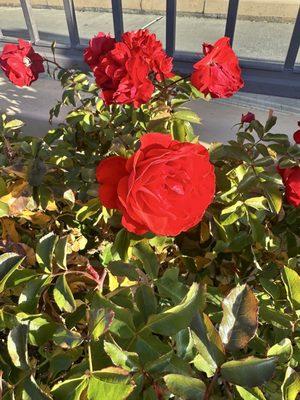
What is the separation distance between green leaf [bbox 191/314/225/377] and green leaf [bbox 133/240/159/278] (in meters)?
0.18

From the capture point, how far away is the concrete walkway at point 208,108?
4.21ft

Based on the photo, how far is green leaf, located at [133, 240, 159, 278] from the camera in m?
0.62

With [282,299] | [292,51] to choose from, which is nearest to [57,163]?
[282,299]

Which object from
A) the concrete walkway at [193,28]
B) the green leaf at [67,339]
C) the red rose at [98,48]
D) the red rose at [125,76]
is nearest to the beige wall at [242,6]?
the concrete walkway at [193,28]

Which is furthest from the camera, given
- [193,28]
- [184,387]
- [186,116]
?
[193,28]

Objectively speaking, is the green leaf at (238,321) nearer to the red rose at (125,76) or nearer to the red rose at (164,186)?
the red rose at (164,186)

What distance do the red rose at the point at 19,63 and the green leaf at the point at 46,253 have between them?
650mm

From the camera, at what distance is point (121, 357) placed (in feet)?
1.39

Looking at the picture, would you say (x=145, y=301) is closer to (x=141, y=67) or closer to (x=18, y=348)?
(x=18, y=348)

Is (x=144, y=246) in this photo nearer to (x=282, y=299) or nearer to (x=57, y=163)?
(x=282, y=299)

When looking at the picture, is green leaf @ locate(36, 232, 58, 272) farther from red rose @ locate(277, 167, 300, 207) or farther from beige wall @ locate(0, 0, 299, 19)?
beige wall @ locate(0, 0, 299, 19)

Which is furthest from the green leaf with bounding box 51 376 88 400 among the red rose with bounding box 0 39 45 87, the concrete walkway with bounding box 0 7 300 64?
the concrete walkway with bounding box 0 7 300 64

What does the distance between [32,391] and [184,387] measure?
0.17 m

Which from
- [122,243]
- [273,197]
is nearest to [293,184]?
[273,197]
